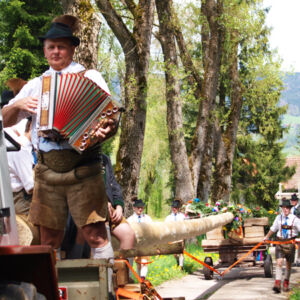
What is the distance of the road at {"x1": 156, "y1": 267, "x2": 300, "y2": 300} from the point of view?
12562 millimetres

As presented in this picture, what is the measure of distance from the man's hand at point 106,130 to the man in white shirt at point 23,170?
1.34 meters

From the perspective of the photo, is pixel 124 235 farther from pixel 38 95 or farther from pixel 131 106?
pixel 131 106

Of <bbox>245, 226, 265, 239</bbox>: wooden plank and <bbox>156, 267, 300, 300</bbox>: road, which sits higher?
<bbox>245, 226, 265, 239</bbox>: wooden plank

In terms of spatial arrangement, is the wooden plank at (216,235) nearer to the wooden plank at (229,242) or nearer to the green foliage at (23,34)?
the wooden plank at (229,242)

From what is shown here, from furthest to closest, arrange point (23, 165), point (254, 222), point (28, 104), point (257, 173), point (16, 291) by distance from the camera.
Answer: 1. point (257, 173)
2. point (254, 222)
3. point (23, 165)
4. point (28, 104)
5. point (16, 291)

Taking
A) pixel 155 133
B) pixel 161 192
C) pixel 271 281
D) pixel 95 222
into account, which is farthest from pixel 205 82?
pixel 95 222

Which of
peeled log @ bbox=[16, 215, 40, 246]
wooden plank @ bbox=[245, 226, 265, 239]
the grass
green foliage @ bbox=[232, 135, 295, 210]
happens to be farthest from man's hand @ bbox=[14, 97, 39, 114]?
green foliage @ bbox=[232, 135, 295, 210]

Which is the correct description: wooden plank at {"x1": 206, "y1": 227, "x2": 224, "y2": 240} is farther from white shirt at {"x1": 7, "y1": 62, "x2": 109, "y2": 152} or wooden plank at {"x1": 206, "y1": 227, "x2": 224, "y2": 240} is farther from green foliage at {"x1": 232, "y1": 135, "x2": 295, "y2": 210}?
green foliage at {"x1": 232, "y1": 135, "x2": 295, "y2": 210}

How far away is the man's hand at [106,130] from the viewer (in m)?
4.59

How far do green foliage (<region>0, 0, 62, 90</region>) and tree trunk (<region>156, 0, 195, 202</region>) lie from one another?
733cm

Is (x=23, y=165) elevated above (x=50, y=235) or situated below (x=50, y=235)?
above

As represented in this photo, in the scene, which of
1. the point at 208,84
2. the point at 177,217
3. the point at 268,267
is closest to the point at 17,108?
the point at 268,267

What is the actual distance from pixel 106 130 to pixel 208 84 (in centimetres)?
2148

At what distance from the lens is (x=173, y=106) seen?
2259cm
